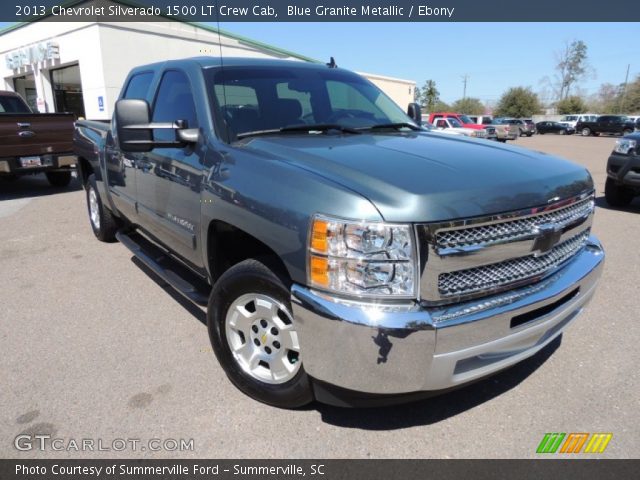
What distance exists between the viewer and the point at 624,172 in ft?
23.8

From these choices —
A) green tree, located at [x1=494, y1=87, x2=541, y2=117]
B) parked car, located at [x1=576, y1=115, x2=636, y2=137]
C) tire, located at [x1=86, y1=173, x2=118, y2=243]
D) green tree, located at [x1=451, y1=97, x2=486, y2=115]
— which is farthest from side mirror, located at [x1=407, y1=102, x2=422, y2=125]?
green tree, located at [x1=451, y1=97, x2=486, y2=115]

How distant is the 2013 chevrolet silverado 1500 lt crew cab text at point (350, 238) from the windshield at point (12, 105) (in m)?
9.27

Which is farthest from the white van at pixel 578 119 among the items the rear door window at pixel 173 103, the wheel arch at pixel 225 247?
the wheel arch at pixel 225 247

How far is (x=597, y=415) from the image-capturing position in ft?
8.39

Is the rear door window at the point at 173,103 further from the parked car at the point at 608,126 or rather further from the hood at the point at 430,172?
the parked car at the point at 608,126

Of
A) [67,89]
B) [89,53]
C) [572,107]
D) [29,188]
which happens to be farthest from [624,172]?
[572,107]

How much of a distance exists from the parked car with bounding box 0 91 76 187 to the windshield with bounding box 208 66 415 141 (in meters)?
7.28

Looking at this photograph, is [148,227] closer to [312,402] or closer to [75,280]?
[75,280]

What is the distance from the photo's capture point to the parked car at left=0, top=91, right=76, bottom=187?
8.52 meters

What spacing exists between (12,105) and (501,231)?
39.0 feet

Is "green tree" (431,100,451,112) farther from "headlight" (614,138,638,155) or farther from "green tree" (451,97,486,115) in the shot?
"headlight" (614,138,638,155)

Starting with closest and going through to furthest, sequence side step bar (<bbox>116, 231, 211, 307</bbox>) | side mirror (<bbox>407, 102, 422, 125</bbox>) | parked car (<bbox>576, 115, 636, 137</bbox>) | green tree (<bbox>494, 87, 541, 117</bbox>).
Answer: side step bar (<bbox>116, 231, 211, 307</bbox>), side mirror (<bbox>407, 102, 422, 125</bbox>), parked car (<bbox>576, 115, 636, 137</bbox>), green tree (<bbox>494, 87, 541, 117</bbox>)

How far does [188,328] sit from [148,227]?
98cm

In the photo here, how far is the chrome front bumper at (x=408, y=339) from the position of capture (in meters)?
1.92
